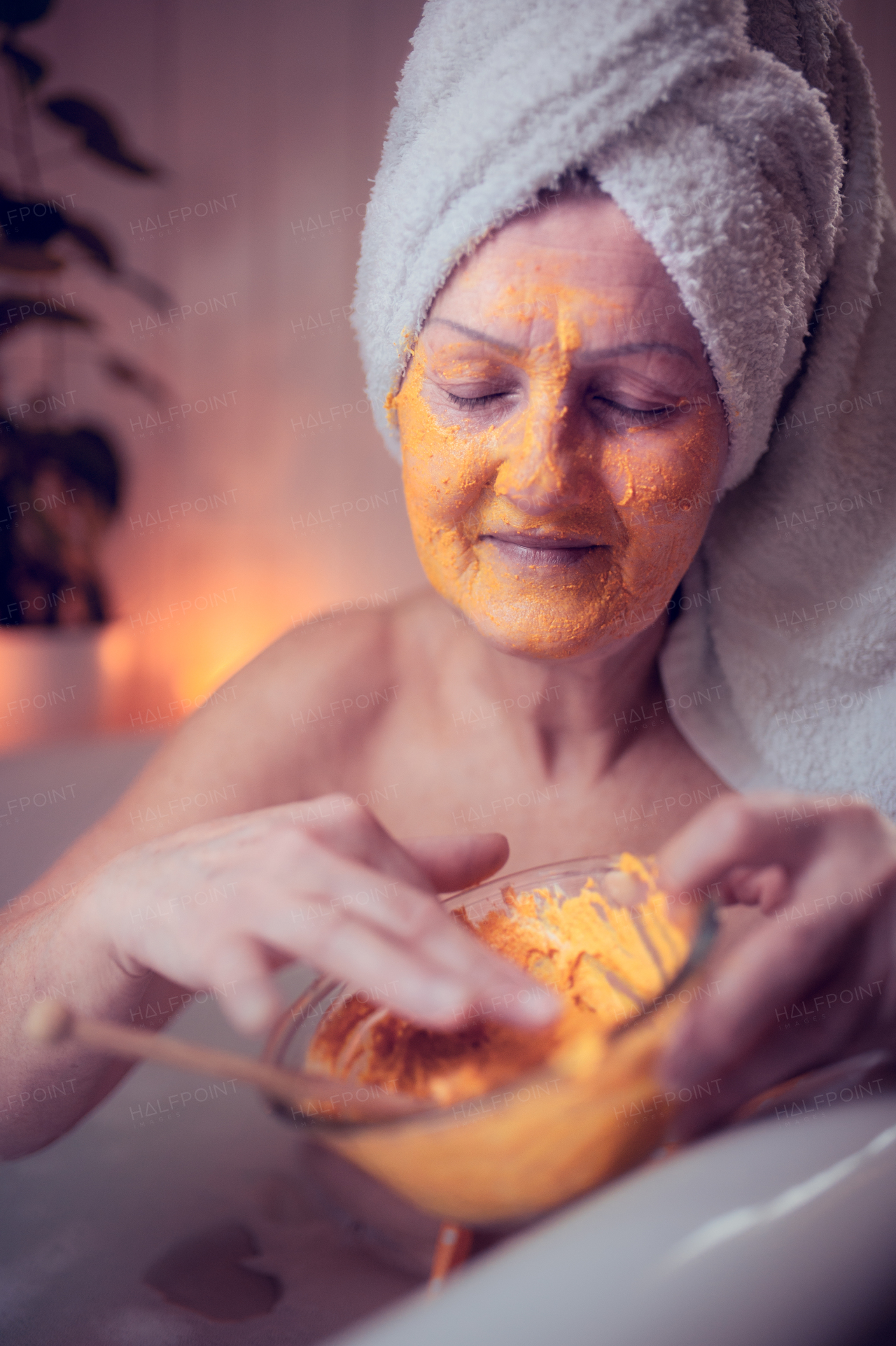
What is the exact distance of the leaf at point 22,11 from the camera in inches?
67.9

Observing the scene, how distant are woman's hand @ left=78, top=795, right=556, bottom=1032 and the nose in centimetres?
24

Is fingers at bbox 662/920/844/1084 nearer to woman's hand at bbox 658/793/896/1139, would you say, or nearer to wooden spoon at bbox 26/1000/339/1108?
woman's hand at bbox 658/793/896/1139

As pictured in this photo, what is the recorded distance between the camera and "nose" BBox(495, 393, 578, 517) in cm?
66

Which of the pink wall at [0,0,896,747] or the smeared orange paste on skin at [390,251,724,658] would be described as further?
the pink wall at [0,0,896,747]

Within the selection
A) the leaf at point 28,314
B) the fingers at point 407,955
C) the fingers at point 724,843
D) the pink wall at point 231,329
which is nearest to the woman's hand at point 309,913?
the fingers at point 407,955

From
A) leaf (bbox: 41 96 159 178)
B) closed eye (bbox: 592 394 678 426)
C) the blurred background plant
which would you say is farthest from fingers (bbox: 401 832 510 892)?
leaf (bbox: 41 96 159 178)

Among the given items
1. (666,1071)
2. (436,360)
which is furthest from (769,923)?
(436,360)

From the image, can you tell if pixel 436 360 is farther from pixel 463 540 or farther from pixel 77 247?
pixel 77 247

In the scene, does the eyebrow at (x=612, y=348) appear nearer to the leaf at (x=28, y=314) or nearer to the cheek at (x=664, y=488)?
the cheek at (x=664, y=488)

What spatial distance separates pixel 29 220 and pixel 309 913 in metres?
1.86

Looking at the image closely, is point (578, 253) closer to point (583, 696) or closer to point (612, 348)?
point (612, 348)

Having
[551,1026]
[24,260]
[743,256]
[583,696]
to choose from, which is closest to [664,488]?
[743,256]

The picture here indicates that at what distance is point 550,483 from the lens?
0.66 m

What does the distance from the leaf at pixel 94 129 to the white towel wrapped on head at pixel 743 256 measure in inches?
48.8
